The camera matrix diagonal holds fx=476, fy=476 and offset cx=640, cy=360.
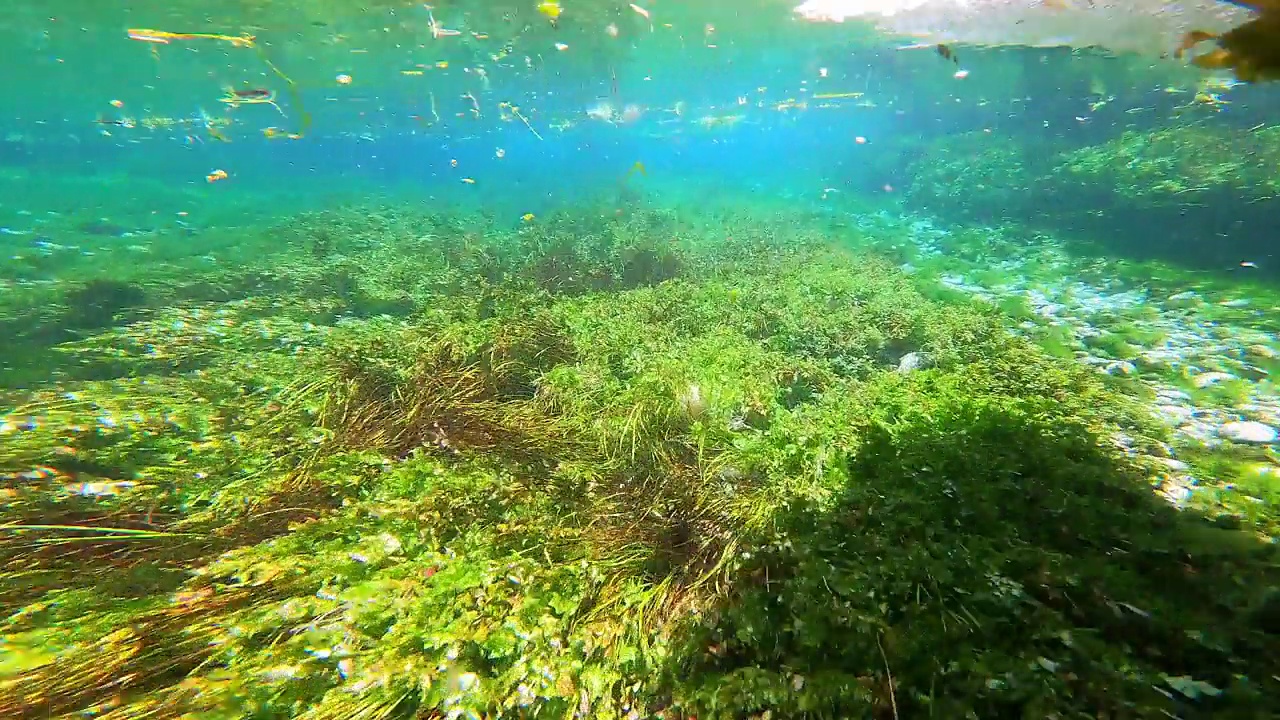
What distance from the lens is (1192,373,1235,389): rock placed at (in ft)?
21.7

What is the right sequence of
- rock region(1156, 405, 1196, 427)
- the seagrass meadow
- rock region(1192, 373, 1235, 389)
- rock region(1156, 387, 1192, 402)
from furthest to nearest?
1. rock region(1192, 373, 1235, 389)
2. rock region(1156, 387, 1192, 402)
3. rock region(1156, 405, 1196, 427)
4. the seagrass meadow

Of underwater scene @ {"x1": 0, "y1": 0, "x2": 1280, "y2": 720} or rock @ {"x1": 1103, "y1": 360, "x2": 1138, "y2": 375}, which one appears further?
rock @ {"x1": 1103, "y1": 360, "x2": 1138, "y2": 375}

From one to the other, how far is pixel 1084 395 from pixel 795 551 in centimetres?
522

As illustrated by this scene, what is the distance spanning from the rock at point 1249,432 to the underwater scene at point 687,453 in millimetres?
101

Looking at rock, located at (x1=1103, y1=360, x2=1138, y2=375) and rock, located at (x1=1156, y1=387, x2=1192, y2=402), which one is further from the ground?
rock, located at (x1=1156, y1=387, x2=1192, y2=402)

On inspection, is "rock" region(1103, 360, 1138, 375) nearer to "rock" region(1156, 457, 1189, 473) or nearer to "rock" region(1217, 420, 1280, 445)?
"rock" region(1217, 420, 1280, 445)

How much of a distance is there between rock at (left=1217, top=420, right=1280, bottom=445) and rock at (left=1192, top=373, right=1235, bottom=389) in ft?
3.53

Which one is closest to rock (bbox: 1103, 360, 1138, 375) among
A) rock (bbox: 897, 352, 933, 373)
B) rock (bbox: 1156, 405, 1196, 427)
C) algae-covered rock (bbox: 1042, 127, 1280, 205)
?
rock (bbox: 1156, 405, 1196, 427)

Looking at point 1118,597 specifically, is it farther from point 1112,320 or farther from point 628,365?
point 1112,320

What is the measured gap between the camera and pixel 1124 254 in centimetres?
1215

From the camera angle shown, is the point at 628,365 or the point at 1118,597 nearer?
the point at 1118,597

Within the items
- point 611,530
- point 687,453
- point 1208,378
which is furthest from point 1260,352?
point 611,530

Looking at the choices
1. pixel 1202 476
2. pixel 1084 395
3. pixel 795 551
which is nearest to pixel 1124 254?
pixel 1084 395

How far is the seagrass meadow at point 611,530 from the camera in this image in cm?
246
